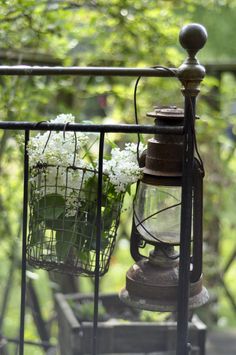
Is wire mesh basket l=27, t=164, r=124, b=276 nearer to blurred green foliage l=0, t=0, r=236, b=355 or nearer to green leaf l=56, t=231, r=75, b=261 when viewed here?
green leaf l=56, t=231, r=75, b=261

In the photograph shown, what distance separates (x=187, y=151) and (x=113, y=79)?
223cm

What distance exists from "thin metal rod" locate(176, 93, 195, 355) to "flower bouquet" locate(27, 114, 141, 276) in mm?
143

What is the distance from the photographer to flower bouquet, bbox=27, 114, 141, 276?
1.72 meters

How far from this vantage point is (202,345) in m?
2.85

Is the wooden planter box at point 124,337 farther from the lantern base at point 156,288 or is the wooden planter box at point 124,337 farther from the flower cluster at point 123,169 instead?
the flower cluster at point 123,169

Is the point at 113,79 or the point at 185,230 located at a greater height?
the point at 113,79

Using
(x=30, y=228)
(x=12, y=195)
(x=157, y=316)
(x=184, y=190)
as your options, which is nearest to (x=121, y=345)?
(x=157, y=316)

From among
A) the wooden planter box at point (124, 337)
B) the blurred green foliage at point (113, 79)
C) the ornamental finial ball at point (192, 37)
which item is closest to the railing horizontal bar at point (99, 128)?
the ornamental finial ball at point (192, 37)

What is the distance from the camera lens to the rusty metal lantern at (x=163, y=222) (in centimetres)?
172

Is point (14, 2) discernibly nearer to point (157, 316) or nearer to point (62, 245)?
point (62, 245)

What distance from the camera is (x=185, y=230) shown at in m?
1.66

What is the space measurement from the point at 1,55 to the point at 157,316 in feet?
4.83

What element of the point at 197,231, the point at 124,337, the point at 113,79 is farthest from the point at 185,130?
the point at 113,79

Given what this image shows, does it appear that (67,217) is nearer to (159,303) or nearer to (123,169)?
(123,169)
